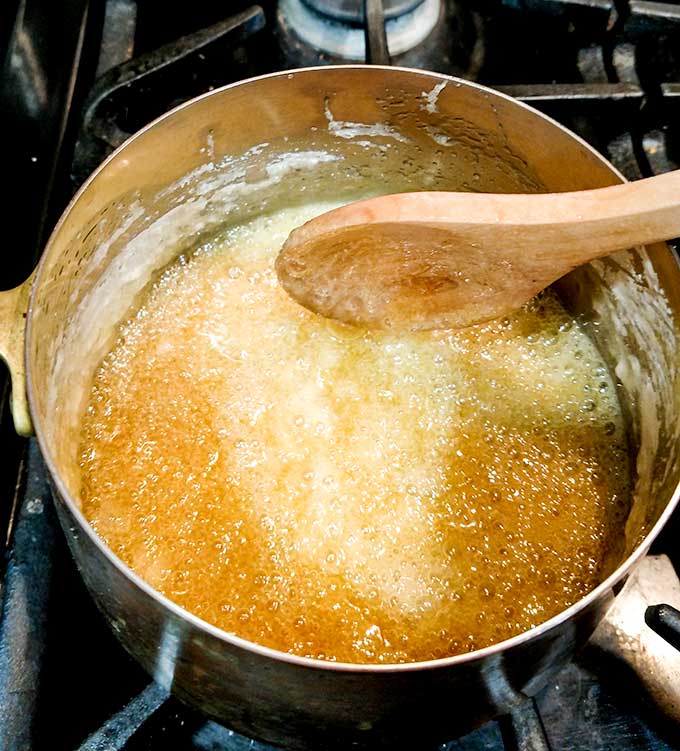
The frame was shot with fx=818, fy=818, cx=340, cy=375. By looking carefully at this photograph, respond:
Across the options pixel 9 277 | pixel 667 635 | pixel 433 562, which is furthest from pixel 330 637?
pixel 9 277

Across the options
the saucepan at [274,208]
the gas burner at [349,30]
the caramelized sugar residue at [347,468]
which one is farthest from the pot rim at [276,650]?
the gas burner at [349,30]

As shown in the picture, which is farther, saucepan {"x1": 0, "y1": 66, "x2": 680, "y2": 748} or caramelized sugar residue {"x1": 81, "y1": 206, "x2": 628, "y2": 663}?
caramelized sugar residue {"x1": 81, "y1": 206, "x2": 628, "y2": 663}

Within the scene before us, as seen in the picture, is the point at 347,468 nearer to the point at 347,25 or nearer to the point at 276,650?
the point at 276,650

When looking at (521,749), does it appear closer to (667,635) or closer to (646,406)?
(667,635)

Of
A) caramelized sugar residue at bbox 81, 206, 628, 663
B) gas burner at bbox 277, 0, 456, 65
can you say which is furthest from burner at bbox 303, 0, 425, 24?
caramelized sugar residue at bbox 81, 206, 628, 663

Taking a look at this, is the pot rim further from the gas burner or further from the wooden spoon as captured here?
the gas burner

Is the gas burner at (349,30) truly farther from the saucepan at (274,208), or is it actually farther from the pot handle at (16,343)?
the pot handle at (16,343)
